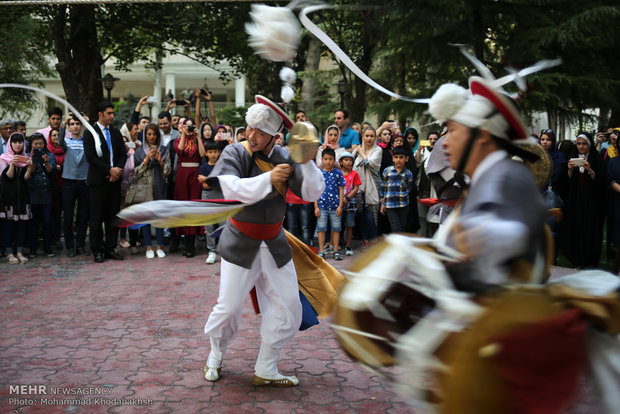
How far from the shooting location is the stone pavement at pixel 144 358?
4.06 metres

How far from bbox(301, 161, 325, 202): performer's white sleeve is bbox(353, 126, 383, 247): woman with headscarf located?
532 centimetres

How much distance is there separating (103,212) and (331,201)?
3495 mm

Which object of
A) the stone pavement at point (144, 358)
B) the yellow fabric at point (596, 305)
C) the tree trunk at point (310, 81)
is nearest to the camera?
the yellow fabric at point (596, 305)

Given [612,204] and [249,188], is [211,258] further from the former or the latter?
[612,204]

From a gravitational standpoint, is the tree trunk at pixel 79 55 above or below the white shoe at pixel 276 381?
above

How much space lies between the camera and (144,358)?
193 inches

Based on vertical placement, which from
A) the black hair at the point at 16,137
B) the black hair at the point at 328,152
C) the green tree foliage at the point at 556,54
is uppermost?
the green tree foliage at the point at 556,54

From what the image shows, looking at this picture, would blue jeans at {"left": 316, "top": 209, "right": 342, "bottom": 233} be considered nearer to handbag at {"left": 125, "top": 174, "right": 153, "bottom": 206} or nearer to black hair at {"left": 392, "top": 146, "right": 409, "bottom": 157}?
black hair at {"left": 392, "top": 146, "right": 409, "bottom": 157}

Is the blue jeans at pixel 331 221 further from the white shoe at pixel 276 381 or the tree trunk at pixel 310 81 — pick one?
the tree trunk at pixel 310 81

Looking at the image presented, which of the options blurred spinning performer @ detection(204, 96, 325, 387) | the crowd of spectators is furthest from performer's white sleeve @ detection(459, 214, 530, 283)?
the crowd of spectators

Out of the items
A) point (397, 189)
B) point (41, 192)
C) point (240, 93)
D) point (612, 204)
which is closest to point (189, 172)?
point (41, 192)

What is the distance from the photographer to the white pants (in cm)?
428

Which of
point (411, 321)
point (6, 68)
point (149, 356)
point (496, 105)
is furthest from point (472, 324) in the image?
point (6, 68)

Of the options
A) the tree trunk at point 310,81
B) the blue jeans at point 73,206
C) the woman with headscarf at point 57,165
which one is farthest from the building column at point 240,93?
the blue jeans at point 73,206
